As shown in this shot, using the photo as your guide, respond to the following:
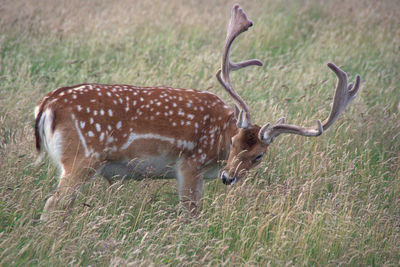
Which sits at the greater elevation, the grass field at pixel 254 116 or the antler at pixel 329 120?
the antler at pixel 329 120

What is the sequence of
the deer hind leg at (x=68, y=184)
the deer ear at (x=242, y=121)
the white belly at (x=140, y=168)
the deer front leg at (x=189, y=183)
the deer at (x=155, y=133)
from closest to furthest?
the deer hind leg at (x=68, y=184)
the deer at (x=155, y=133)
the white belly at (x=140, y=168)
the deer ear at (x=242, y=121)
the deer front leg at (x=189, y=183)

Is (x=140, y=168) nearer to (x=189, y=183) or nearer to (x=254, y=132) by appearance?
(x=189, y=183)

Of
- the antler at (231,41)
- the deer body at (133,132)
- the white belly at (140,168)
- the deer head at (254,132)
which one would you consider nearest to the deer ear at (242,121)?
the deer head at (254,132)

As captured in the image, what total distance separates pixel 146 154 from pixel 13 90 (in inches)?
105

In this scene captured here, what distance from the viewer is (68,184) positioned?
12.9ft

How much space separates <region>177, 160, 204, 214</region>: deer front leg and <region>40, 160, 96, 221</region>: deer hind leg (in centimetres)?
83

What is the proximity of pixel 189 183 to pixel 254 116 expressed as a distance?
186 centimetres

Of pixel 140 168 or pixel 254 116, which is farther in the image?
pixel 254 116

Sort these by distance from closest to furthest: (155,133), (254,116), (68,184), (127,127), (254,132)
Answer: (68,184)
(127,127)
(155,133)
(254,132)
(254,116)

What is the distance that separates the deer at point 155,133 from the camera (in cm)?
399

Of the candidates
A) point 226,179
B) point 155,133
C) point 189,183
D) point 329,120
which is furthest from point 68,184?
point 329,120

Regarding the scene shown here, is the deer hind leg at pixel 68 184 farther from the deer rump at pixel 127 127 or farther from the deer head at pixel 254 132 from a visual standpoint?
the deer head at pixel 254 132

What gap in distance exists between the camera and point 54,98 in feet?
13.5

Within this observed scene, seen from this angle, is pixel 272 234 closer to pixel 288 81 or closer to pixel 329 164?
pixel 329 164
